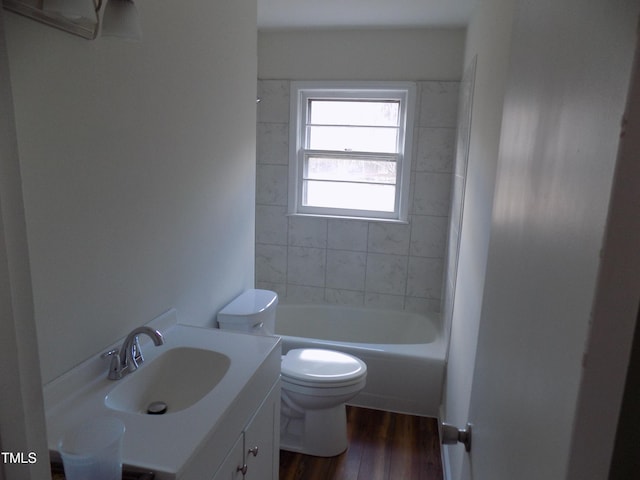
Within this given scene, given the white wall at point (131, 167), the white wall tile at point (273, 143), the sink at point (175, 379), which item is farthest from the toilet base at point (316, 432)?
the white wall tile at point (273, 143)

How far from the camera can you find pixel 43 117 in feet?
3.51

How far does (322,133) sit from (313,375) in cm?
197

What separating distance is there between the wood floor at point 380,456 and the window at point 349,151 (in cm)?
145

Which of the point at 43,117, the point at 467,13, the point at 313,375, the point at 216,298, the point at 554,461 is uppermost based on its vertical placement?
the point at 467,13

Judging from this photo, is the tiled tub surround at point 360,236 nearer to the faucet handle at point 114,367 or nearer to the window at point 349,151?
the window at point 349,151

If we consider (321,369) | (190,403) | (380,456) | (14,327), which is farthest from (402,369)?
(14,327)

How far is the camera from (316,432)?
2.38 meters

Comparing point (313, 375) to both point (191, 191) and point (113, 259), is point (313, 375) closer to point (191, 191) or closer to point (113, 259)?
point (191, 191)

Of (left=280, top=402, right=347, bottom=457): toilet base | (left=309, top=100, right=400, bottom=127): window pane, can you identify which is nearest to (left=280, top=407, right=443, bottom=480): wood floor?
(left=280, top=402, right=347, bottom=457): toilet base

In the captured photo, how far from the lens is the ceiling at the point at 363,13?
2.62 meters

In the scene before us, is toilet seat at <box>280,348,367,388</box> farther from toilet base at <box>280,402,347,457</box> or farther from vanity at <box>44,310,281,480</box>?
vanity at <box>44,310,281,480</box>

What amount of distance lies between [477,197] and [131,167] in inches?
55.0

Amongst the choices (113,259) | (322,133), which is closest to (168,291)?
(113,259)

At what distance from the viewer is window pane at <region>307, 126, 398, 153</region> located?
3398 millimetres
